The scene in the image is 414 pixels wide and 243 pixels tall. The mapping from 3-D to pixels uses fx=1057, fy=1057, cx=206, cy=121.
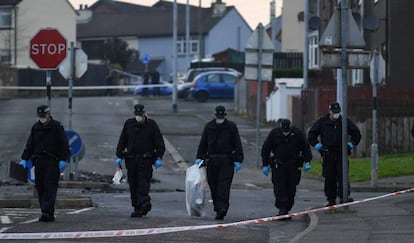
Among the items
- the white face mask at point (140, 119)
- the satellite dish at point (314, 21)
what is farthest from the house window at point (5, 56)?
the white face mask at point (140, 119)

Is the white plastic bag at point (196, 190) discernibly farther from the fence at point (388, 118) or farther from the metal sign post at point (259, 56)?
the fence at point (388, 118)

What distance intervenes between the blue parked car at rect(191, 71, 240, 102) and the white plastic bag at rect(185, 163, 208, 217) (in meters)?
38.1

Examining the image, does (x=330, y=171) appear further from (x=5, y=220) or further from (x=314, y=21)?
(x=314, y=21)

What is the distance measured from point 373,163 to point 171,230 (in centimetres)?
939

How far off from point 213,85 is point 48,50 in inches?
1410

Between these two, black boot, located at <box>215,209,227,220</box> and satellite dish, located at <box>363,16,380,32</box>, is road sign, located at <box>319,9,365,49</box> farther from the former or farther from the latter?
satellite dish, located at <box>363,16,380,32</box>

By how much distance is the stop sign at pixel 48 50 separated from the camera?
18.9 meters

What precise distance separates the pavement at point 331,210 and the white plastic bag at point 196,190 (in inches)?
64.1

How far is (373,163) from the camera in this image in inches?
856

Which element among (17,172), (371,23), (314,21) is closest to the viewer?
(17,172)

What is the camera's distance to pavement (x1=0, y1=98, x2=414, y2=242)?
13.3 meters

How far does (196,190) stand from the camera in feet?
51.4

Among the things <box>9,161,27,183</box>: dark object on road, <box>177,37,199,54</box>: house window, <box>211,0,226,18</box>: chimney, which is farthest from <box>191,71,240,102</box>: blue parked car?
<box>211,0,226,18</box>: chimney

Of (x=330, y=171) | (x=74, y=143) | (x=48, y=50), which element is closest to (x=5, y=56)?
(x=74, y=143)
